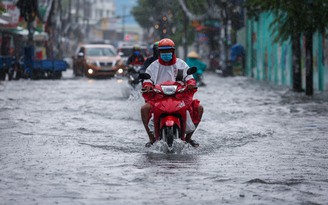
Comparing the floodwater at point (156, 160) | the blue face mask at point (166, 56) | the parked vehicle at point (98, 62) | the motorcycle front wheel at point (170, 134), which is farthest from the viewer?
the parked vehicle at point (98, 62)

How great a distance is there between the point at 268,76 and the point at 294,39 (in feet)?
53.7

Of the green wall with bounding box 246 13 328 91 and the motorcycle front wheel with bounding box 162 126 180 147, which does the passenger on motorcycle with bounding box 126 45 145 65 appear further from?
the motorcycle front wheel with bounding box 162 126 180 147

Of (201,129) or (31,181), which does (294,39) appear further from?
Answer: (31,181)

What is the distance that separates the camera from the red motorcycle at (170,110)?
1225 centimetres

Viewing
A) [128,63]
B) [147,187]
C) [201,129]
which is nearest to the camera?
[147,187]

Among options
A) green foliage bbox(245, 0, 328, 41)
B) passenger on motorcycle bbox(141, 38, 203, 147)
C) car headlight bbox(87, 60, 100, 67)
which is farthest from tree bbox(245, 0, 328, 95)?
car headlight bbox(87, 60, 100, 67)

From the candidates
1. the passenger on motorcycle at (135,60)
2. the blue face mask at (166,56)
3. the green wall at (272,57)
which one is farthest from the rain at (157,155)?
the green wall at (272,57)

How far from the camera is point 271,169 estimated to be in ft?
34.8

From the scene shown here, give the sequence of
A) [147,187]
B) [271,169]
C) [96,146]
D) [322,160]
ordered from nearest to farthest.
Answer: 1. [147,187]
2. [271,169]
3. [322,160]
4. [96,146]

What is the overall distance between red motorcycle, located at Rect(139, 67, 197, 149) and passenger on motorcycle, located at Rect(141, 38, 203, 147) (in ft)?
0.54

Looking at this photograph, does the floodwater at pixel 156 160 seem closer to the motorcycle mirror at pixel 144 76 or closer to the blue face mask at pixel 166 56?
the motorcycle mirror at pixel 144 76

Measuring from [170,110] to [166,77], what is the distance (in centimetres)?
86

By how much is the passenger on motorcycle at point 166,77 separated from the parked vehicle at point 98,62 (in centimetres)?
3278

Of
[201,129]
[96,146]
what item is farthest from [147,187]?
[201,129]
